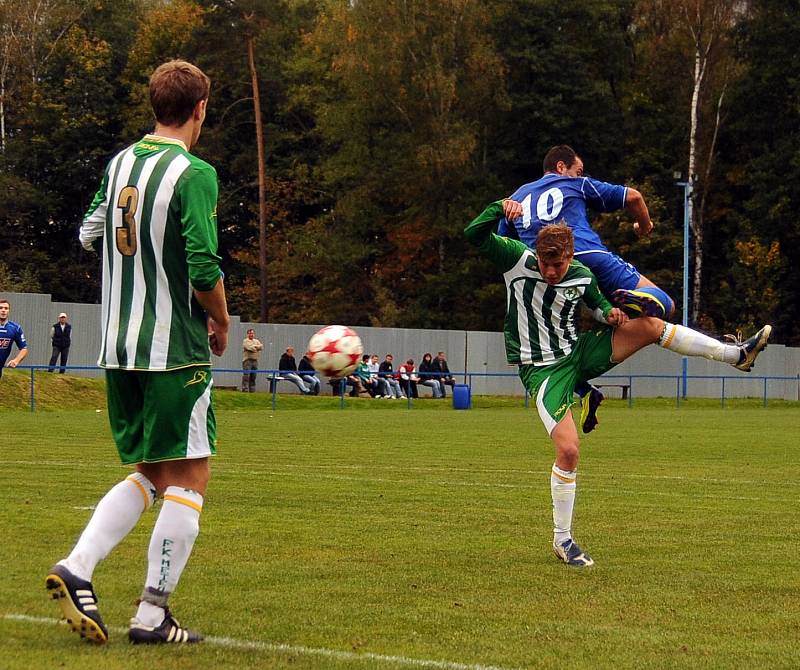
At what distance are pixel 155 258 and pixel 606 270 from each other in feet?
14.9

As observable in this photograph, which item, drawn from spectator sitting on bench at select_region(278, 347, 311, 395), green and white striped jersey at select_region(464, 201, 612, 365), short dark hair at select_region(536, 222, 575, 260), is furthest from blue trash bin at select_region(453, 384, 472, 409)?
short dark hair at select_region(536, 222, 575, 260)

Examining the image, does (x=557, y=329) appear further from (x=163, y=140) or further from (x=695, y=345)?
(x=163, y=140)

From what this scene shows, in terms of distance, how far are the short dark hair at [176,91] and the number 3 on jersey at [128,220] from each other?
368mm

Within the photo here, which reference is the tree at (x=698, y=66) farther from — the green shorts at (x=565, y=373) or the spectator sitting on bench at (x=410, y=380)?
the green shorts at (x=565, y=373)

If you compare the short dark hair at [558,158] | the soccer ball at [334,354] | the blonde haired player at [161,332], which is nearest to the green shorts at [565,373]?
the short dark hair at [558,158]

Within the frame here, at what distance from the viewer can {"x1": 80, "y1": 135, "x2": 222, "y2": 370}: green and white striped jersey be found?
18.8ft

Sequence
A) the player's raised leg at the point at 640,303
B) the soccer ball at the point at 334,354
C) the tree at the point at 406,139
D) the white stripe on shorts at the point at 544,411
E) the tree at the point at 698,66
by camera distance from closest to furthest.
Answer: the soccer ball at the point at 334,354 → the white stripe on shorts at the point at 544,411 → the player's raised leg at the point at 640,303 → the tree at the point at 406,139 → the tree at the point at 698,66

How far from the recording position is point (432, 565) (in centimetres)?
798

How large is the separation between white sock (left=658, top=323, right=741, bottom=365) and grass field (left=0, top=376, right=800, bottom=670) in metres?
1.25

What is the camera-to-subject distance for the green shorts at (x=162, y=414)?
5.75m

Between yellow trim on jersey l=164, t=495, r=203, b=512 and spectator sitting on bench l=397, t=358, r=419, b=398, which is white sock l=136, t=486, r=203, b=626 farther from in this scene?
spectator sitting on bench l=397, t=358, r=419, b=398

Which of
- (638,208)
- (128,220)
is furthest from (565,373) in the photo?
(128,220)

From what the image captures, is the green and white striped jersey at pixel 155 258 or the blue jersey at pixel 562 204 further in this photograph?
the blue jersey at pixel 562 204

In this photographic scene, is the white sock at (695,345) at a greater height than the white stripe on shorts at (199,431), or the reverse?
the white sock at (695,345)
